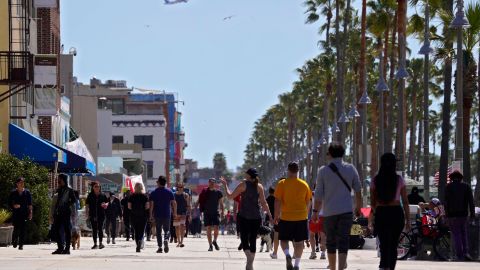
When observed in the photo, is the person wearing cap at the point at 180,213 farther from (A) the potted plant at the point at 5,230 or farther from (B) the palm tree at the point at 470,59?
(B) the palm tree at the point at 470,59

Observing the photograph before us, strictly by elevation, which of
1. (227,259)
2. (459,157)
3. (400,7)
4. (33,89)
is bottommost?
(227,259)

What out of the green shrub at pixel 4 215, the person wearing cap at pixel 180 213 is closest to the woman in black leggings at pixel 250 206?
the green shrub at pixel 4 215

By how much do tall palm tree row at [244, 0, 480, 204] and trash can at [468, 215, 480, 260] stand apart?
1140 cm

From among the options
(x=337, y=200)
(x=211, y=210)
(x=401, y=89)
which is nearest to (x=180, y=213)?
(x=211, y=210)

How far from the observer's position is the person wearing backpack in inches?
701

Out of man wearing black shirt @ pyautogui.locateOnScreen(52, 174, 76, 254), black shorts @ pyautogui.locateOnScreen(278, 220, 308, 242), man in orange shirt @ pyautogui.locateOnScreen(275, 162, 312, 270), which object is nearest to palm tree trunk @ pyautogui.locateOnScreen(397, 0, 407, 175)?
man wearing black shirt @ pyautogui.locateOnScreen(52, 174, 76, 254)

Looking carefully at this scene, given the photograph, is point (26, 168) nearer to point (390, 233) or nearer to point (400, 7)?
point (390, 233)

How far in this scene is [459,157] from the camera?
34062 millimetres

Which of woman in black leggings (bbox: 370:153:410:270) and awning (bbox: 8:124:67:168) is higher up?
awning (bbox: 8:124:67:168)

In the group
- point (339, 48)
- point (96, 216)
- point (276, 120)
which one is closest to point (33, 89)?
point (96, 216)

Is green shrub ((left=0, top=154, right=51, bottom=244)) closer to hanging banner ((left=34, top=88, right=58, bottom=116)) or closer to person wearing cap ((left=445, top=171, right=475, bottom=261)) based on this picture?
hanging banner ((left=34, top=88, right=58, bottom=116))

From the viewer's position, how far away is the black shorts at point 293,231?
20.2 metres

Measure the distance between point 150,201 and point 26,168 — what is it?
7.17m

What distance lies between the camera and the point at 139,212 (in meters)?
29.9
